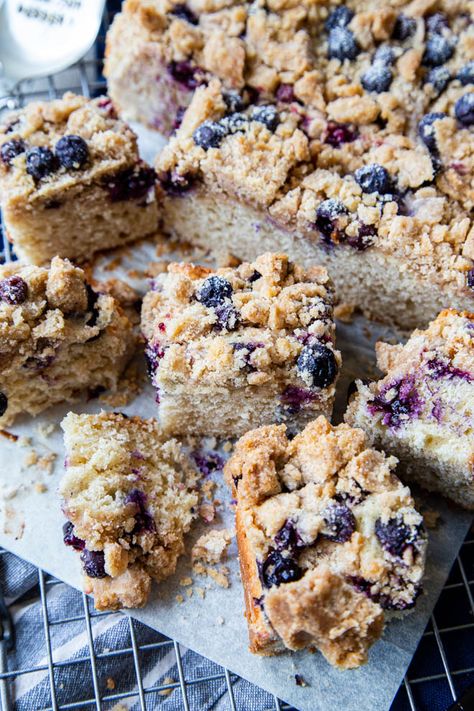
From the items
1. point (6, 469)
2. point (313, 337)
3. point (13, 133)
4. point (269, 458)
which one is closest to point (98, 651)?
point (6, 469)

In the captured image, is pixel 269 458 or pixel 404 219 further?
pixel 404 219

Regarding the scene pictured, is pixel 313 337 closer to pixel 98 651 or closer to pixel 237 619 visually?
Answer: pixel 237 619

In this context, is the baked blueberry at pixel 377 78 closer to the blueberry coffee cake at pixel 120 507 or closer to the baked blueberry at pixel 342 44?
the baked blueberry at pixel 342 44

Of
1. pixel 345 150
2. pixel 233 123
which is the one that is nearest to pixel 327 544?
pixel 345 150

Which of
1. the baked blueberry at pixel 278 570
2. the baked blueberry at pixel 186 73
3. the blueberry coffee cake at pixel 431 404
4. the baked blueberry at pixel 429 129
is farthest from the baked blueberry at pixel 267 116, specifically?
the baked blueberry at pixel 278 570

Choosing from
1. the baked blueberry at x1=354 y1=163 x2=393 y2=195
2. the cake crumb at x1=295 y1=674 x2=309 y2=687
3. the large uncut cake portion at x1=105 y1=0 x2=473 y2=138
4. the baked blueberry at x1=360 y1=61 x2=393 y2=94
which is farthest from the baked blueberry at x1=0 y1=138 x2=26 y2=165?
the cake crumb at x1=295 y1=674 x2=309 y2=687

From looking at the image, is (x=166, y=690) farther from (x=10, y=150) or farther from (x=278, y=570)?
(x=10, y=150)
